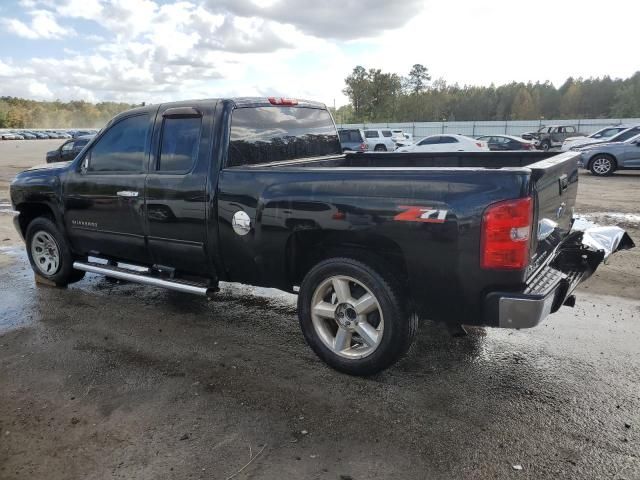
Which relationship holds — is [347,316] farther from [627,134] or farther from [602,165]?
[627,134]

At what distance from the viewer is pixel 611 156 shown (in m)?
16.2

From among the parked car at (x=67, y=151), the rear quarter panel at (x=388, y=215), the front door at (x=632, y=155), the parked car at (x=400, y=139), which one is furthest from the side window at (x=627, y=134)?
the parked car at (x=67, y=151)

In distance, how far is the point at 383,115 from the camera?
87.2m

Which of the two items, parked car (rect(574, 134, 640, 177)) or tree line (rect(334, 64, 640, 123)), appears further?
tree line (rect(334, 64, 640, 123))

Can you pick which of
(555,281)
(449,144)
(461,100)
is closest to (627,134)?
(449,144)

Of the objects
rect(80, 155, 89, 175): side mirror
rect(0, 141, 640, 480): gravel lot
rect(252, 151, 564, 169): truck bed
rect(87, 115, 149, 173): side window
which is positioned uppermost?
rect(87, 115, 149, 173): side window

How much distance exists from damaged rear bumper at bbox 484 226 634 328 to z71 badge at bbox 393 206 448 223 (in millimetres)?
547

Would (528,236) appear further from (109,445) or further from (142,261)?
(142,261)

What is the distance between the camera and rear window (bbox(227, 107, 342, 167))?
13.6ft

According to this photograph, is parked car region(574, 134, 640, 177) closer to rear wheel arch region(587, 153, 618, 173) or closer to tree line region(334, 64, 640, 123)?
rear wheel arch region(587, 153, 618, 173)

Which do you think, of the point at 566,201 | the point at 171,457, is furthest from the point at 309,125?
the point at 171,457

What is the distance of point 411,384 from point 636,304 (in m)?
2.84

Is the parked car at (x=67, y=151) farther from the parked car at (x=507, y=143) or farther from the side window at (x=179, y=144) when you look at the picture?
the parked car at (x=507, y=143)

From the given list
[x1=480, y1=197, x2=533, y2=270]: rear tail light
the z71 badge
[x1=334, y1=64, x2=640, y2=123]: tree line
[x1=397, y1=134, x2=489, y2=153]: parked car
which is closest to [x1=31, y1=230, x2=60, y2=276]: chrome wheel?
the z71 badge
